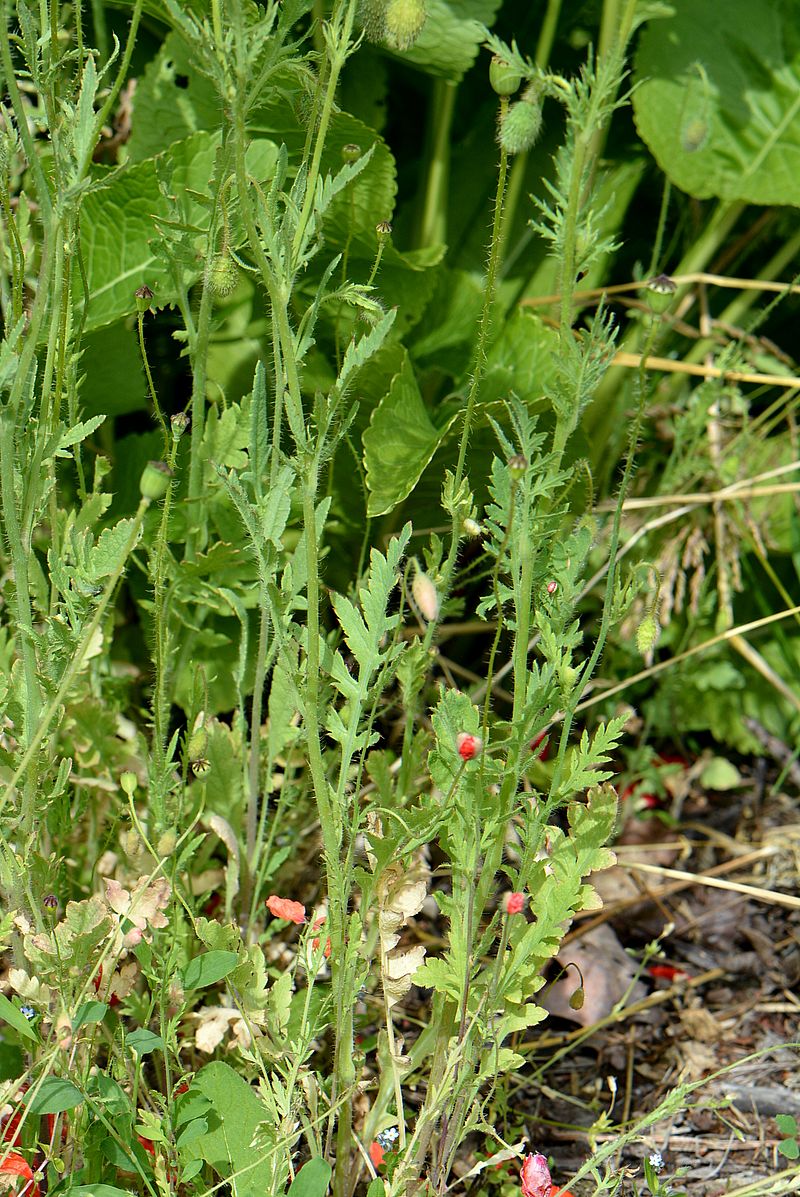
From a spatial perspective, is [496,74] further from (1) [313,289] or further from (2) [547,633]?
(1) [313,289]

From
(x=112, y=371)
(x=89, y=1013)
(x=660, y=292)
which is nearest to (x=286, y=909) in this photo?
(x=89, y=1013)

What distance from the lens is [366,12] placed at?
112cm

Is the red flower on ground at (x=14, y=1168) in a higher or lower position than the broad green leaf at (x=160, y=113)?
lower

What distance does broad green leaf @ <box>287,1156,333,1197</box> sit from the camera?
1034mm

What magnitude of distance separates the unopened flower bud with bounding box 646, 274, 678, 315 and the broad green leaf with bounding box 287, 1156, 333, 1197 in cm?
83

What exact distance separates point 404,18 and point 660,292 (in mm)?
Answer: 340

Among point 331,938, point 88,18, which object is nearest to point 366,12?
point 331,938

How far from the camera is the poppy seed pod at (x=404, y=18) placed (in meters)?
1.09

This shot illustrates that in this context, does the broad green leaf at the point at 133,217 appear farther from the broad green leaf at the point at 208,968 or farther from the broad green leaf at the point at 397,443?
the broad green leaf at the point at 208,968

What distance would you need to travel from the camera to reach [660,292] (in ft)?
3.66

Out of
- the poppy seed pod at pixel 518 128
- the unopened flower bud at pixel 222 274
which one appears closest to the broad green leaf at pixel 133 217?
the unopened flower bud at pixel 222 274

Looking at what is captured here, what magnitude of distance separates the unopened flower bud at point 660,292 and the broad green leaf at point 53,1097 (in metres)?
0.88

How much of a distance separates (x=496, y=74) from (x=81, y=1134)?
1.01 meters

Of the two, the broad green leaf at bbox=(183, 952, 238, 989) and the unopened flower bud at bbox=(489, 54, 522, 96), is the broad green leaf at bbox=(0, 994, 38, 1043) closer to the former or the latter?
the broad green leaf at bbox=(183, 952, 238, 989)
